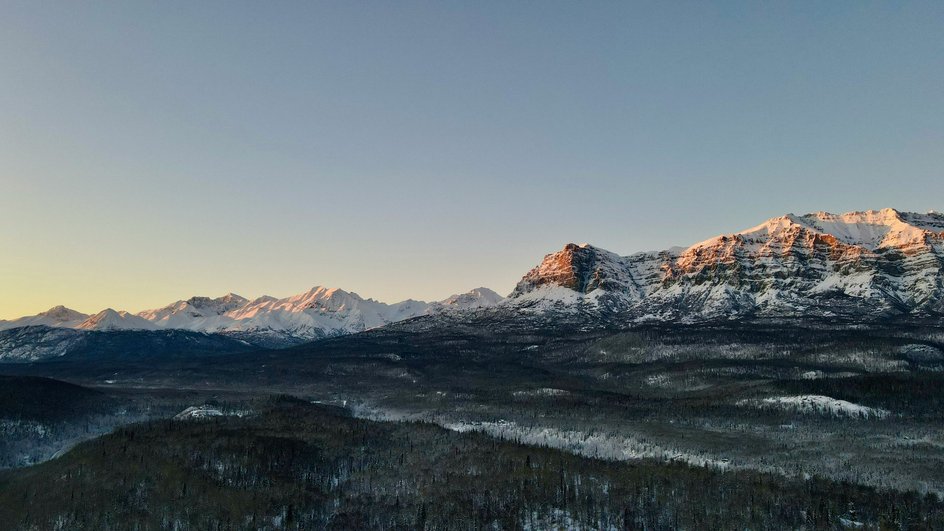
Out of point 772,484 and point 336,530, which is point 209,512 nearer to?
point 336,530

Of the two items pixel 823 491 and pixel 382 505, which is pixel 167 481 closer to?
pixel 382 505

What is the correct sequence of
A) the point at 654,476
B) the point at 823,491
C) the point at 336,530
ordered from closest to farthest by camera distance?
→ the point at 336,530
the point at 823,491
the point at 654,476

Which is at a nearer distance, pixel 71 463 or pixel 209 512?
pixel 209 512

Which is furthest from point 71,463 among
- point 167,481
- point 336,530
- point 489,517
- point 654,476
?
point 654,476

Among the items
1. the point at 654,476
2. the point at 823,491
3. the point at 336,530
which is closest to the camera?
the point at 336,530

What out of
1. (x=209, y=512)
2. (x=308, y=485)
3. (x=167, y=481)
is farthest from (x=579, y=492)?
(x=167, y=481)

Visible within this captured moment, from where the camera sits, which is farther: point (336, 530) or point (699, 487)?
point (699, 487)

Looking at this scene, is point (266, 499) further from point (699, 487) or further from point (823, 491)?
point (823, 491)

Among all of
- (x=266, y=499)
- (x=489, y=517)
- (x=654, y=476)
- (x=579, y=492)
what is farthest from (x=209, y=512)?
(x=654, y=476)
